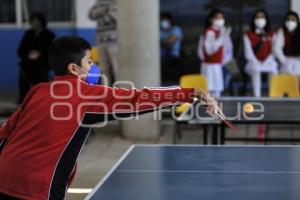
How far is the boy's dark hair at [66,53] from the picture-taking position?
10.4 feet

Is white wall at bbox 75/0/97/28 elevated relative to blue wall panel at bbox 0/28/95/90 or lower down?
elevated

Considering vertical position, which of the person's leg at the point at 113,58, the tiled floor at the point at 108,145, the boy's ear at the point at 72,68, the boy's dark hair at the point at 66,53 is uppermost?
the boy's dark hair at the point at 66,53

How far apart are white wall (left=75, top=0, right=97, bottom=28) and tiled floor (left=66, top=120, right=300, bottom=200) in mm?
2717

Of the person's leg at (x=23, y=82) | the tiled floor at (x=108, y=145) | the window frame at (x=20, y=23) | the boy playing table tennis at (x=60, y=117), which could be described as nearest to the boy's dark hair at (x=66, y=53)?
the boy playing table tennis at (x=60, y=117)

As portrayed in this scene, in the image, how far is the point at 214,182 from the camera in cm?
408

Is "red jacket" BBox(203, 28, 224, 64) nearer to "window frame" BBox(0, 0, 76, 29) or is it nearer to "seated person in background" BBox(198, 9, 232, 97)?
"seated person in background" BBox(198, 9, 232, 97)

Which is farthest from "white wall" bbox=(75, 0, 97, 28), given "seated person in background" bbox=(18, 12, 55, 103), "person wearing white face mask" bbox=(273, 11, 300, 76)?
"person wearing white face mask" bbox=(273, 11, 300, 76)

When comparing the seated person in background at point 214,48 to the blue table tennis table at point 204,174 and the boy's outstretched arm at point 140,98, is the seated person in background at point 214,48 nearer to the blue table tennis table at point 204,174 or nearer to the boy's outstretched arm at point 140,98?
the blue table tennis table at point 204,174

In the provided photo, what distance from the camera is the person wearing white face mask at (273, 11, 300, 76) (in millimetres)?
9766

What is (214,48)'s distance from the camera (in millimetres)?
9773

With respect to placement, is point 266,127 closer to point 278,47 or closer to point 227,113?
point 278,47

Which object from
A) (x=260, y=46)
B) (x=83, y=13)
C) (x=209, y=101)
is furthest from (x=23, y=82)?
(x=209, y=101)

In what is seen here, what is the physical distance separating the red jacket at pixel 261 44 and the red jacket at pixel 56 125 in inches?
267

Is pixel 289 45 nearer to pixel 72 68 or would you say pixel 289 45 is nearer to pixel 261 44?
pixel 261 44
